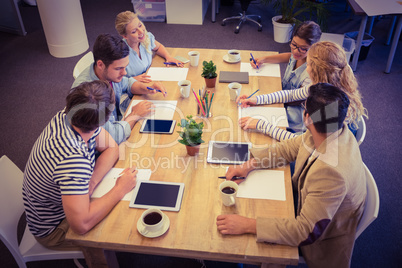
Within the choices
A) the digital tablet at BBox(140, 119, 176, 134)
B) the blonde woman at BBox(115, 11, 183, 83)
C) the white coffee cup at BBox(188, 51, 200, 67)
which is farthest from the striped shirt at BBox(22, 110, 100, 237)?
the white coffee cup at BBox(188, 51, 200, 67)

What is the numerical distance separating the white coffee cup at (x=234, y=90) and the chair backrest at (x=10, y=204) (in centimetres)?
125

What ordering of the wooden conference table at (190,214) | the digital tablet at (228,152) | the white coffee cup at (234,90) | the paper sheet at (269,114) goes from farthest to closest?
the white coffee cup at (234,90), the paper sheet at (269,114), the digital tablet at (228,152), the wooden conference table at (190,214)

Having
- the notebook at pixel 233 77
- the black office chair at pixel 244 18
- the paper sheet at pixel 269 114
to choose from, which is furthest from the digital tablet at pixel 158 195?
the black office chair at pixel 244 18

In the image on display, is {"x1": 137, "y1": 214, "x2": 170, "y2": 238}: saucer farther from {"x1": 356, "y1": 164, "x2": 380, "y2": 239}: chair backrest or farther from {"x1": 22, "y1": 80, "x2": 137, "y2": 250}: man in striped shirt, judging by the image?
{"x1": 356, "y1": 164, "x2": 380, "y2": 239}: chair backrest

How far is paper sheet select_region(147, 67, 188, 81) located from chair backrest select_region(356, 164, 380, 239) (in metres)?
1.38

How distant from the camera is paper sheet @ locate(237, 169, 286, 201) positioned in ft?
4.94

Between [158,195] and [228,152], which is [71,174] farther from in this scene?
[228,152]

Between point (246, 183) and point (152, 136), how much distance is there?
60 cm

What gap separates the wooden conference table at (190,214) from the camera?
1.30 m

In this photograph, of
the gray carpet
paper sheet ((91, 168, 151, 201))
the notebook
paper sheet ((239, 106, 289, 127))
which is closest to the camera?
paper sheet ((91, 168, 151, 201))

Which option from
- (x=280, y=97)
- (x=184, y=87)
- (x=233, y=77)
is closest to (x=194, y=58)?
(x=233, y=77)

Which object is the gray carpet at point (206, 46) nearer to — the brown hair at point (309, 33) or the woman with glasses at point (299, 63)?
the woman with glasses at point (299, 63)

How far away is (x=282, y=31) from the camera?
4496mm

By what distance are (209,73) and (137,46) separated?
0.70 m
